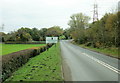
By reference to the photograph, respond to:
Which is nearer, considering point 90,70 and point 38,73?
point 38,73

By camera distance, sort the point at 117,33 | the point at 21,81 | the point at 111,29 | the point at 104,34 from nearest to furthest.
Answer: the point at 21,81, the point at 117,33, the point at 111,29, the point at 104,34

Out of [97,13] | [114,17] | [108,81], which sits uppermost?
[97,13]

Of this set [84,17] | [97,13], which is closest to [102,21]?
[97,13]

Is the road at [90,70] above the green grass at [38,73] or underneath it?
underneath

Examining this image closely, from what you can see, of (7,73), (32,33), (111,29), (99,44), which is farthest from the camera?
(32,33)

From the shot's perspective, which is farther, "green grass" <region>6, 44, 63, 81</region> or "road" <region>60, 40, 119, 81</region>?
"road" <region>60, 40, 119, 81</region>

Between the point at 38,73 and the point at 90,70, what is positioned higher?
the point at 38,73

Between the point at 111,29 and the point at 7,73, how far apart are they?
2091 centimetres

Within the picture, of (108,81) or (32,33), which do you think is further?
(32,33)

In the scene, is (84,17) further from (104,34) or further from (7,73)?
(7,73)

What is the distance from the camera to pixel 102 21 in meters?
29.5

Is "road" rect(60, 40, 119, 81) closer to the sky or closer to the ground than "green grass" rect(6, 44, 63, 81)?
closer to the ground

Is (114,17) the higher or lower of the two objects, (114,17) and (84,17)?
the lower

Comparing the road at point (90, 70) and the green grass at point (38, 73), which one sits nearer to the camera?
the green grass at point (38, 73)
